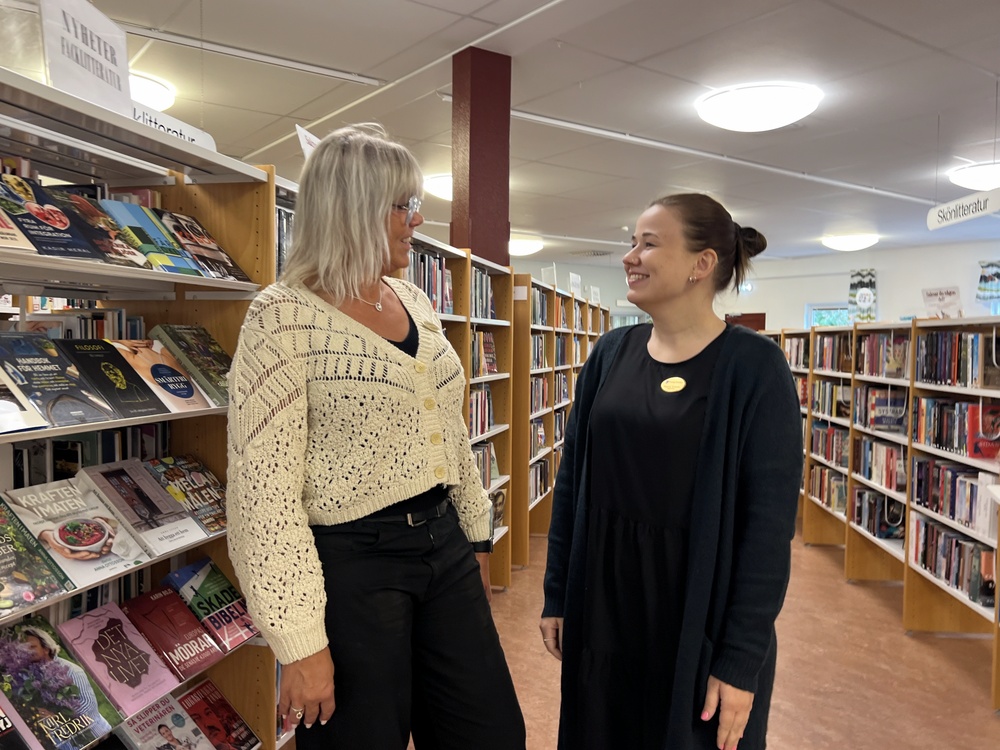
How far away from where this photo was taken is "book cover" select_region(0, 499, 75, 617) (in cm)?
129

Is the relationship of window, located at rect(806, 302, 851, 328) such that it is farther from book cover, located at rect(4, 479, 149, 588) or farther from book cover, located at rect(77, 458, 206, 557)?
book cover, located at rect(4, 479, 149, 588)

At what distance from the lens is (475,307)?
3637 millimetres

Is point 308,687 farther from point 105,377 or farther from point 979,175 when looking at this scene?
point 979,175

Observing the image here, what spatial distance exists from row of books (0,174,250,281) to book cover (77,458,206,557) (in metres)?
0.52

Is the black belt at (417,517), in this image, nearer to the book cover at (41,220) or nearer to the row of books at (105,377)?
the row of books at (105,377)

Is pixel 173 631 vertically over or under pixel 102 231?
under

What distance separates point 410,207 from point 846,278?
1255 cm

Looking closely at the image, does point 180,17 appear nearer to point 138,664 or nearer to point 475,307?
point 475,307

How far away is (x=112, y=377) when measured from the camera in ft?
5.13

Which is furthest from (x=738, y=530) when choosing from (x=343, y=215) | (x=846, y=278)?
(x=846, y=278)

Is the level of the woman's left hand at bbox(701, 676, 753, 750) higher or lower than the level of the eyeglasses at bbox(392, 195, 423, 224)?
lower

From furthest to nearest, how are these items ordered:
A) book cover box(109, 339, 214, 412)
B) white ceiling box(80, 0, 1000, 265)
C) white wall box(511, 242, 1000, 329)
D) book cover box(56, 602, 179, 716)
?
white wall box(511, 242, 1000, 329) < white ceiling box(80, 0, 1000, 265) < book cover box(109, 339, 214, 412) < book cover box(56, 602, 179, 716)

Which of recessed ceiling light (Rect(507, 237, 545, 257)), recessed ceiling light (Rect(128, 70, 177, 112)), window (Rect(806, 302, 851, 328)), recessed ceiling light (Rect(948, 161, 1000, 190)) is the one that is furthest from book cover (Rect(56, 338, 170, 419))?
window (Rect(806, 302, 851, 328))

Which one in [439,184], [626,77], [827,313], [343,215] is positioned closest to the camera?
[343,215]
